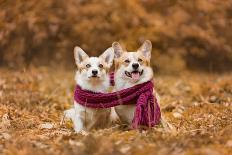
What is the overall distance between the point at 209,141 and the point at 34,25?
349 inches

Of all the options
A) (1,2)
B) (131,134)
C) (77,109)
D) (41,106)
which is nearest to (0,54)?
(1,2)

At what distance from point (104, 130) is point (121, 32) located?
8.15 metres

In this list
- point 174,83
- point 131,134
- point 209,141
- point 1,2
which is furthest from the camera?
point 174,83

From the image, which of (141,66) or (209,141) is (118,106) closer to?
(141,66)

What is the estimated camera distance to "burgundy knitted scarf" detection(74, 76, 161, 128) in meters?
5.93

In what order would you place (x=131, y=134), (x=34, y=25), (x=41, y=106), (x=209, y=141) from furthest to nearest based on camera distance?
(x=34, y=25) < (x=41, y=106) < (x=131, y=134) < (x=209, y=141)

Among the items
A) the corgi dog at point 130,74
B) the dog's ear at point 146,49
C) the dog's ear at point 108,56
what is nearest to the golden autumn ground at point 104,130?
the corgi dog at point 130,74

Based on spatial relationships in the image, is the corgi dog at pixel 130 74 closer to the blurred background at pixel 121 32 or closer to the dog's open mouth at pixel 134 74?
the dog's open mouth at pixel 134 74

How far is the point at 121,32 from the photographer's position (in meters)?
13.7

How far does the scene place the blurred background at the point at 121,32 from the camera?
13406 millimetres

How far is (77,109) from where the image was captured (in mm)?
6160

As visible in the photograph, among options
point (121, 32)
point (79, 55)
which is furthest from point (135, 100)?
point (121, 32)

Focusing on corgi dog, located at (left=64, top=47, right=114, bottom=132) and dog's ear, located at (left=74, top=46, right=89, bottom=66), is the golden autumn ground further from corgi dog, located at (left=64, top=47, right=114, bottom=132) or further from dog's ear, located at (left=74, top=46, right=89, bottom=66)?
dog's ear, located at (left=74, top=46, right=89, bottom=66)

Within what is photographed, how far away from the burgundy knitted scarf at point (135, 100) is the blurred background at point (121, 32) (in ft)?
22.9
